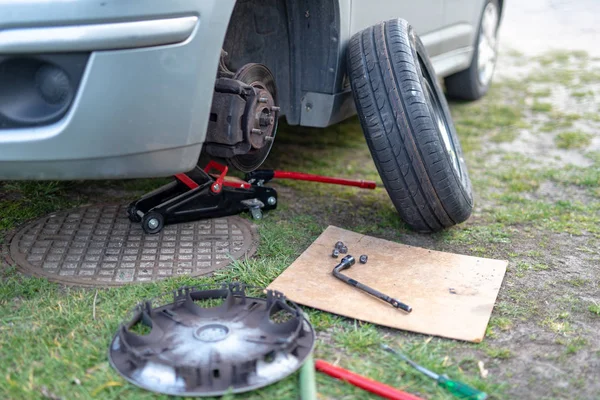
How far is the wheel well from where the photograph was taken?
3.03 meters

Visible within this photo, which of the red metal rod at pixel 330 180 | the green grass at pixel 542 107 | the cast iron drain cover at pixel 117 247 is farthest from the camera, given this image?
the green grass at pixel 542 107

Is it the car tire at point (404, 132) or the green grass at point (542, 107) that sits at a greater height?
the car tire at point (404, 132)

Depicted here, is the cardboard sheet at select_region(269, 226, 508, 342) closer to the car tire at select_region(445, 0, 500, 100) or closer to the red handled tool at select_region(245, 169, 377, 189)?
the red handled tool at select_region(245, 169, 377, 189)

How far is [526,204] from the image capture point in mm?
3615

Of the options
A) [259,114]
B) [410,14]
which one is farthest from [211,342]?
[410,14]

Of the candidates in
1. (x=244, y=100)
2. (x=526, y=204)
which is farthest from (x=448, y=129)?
(x=244, y=100)

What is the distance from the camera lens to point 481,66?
18.6ft

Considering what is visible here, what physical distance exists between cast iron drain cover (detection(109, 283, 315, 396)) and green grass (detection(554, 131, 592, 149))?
118 inches

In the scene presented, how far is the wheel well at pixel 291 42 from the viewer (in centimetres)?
303

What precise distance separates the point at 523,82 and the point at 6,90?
5.47 meters

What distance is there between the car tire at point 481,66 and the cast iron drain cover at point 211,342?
3597 millimetres

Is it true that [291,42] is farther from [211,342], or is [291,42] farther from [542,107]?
[542,107]

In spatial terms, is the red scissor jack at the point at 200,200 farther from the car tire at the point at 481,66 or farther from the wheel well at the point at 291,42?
the car tire at the point at 481,66

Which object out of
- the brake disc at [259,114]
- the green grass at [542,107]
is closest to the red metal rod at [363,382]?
the brake disc at [259,114]
